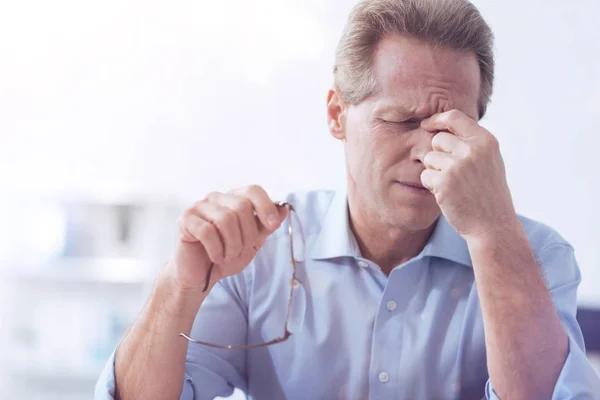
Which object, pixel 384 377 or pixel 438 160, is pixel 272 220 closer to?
pixel 438 160

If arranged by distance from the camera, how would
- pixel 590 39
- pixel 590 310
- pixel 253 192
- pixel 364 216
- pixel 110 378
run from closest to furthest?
pixel 253 192 → pixel 110 378 → pixel 364 216 → pixel 590 310 → pixel 590 39

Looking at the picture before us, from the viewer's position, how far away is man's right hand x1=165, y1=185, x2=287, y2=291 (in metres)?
0.91

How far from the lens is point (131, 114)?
281 cm

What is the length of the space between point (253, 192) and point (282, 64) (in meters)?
1.85

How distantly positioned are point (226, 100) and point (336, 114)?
1.46 m

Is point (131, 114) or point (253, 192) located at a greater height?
point (131, 114)

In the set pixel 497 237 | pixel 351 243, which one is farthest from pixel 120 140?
pixel 497 237

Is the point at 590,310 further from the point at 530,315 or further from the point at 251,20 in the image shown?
the point at 251,20

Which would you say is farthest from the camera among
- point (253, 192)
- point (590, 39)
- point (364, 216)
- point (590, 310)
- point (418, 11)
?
point (590, 39)

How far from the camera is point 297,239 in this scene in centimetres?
131

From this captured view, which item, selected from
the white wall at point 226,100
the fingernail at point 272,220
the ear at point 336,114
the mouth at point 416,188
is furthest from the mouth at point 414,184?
the white wall at point 226,100

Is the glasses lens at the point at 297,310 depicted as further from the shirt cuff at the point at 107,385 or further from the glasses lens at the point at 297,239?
the shirt cuff at the point at 107,385

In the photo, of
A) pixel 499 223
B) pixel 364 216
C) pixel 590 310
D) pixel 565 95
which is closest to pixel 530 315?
pixel 499 223

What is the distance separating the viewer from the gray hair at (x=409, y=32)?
3.76 ft
